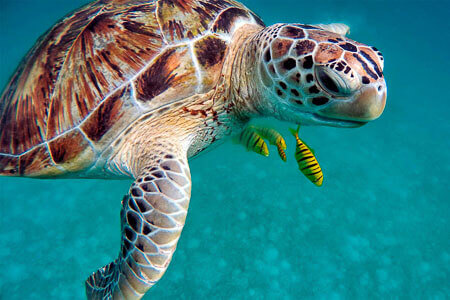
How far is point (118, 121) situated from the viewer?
65.4 inches

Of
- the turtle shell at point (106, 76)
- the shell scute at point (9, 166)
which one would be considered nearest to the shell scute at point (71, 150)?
the turtle shell at point (106, 76)

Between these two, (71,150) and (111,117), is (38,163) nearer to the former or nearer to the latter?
(71,150)

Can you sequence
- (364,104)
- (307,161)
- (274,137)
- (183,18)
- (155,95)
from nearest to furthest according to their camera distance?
(364,104) → (155,95) → (183,18) → (307,161) → (274,137)

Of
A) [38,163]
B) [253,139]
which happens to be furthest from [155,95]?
[253,139]

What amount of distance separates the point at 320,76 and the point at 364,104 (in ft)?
0.81

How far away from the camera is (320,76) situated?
1.32m

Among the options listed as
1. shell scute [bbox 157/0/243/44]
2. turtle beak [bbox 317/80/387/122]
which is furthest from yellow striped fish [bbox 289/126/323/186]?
shell scute [bbox 157/0/243/44]

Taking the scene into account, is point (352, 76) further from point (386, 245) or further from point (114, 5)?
point (386, 245)

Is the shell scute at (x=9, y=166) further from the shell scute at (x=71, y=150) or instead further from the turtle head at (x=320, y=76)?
the turtle head at (x=320, y=76)

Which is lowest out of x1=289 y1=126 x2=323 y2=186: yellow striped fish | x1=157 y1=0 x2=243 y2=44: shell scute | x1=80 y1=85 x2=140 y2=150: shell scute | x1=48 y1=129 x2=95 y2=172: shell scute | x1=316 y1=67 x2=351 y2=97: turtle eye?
x1=289 y1=126 x2=323 y2=186: yellow striped fish

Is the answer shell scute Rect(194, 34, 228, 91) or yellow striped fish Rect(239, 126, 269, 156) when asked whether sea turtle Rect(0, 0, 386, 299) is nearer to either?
shell scute Rect(194, 34, 228, 91)

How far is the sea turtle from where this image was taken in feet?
4.49

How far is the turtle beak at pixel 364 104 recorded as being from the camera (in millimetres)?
1238

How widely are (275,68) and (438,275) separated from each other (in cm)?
358
